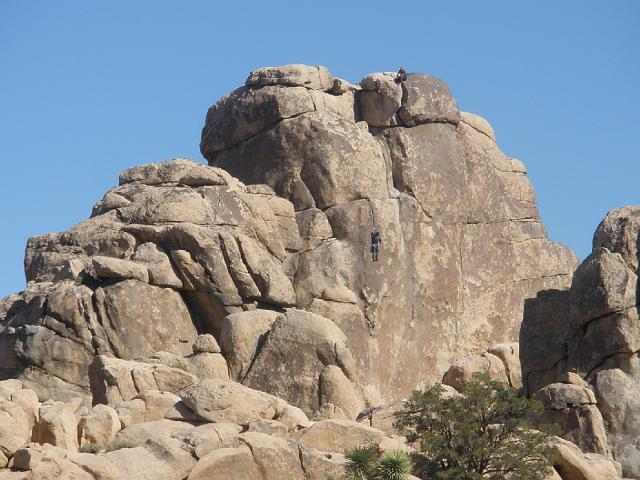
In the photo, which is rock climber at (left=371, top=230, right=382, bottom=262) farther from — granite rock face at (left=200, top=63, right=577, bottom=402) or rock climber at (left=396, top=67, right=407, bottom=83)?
rock climber at (left=396, top=67, right=407, bottom=83)

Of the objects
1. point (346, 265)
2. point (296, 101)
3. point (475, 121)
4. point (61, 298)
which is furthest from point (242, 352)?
point (475, 121)

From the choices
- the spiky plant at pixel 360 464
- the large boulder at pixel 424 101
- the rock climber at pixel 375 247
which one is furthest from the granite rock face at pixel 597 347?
the large boulder at pixel 424 101

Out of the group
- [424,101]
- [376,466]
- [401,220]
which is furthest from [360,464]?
[424,101]

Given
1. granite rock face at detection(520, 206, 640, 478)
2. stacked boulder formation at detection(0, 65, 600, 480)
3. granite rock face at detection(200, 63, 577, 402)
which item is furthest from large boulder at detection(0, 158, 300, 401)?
granite rock face at detection(520, 206, 640, 478)

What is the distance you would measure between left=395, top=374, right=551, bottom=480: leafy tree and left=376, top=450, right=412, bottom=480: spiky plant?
128 inches

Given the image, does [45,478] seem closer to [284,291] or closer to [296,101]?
[284,291]

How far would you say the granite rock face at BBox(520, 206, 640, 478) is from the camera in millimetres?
58625

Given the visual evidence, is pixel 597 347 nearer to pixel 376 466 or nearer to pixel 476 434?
pixel 476 434

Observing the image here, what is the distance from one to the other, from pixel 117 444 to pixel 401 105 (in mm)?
36058

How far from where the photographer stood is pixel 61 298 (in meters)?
66.4

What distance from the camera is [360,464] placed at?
4844 cm

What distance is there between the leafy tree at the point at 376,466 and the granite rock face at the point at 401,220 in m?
22.2

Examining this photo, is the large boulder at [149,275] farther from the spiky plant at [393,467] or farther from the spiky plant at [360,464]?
the spiky plant at [393,467]

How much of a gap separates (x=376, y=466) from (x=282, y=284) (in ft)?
77.9
